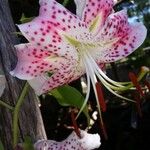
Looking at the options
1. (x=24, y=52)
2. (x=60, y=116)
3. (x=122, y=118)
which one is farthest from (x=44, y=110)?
(x=24, y=52)

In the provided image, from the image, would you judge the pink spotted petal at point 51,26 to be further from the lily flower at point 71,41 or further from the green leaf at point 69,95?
the green leaf at point 69,95

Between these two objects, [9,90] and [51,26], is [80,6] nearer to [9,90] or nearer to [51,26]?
[51,26]

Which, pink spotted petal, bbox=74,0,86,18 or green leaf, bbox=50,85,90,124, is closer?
pink spotted petal, bbox=74,0,86,18

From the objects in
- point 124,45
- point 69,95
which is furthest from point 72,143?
point 124,45

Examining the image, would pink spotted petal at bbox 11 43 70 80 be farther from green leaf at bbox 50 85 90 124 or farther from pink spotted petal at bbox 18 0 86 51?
green leaf at bbox 50 85 90 124

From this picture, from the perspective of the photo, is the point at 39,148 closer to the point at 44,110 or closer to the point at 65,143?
the point at 65,143

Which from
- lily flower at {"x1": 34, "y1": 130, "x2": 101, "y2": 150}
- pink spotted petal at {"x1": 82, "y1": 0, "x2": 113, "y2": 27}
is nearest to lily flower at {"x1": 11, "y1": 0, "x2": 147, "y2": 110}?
pink spotted petal at {"x1": 82, "y1": 0, "x2": 113, "y2": 27}
